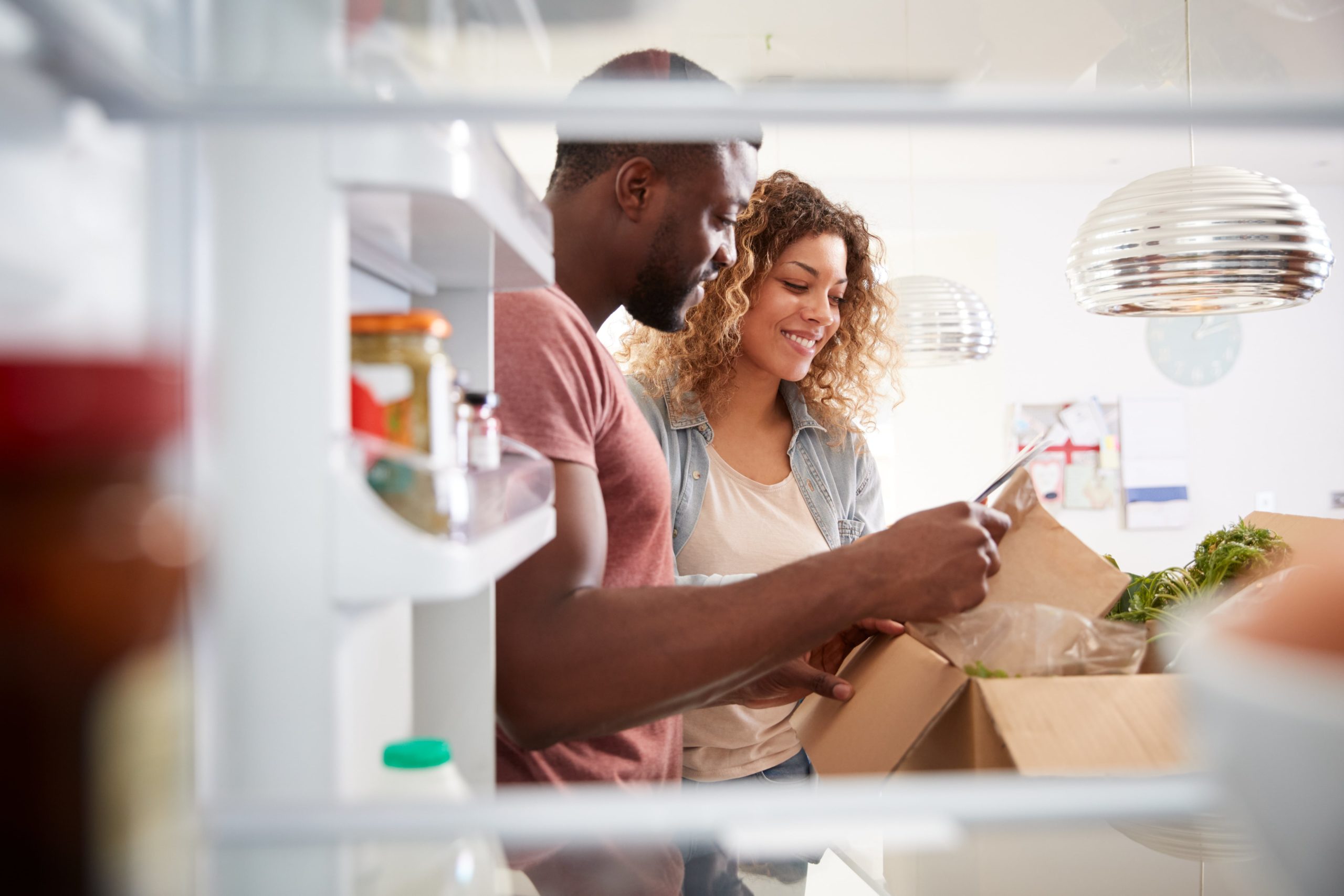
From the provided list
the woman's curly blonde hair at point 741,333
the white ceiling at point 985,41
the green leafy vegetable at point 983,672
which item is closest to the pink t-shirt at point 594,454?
the green leafy vegetable at point 983,672

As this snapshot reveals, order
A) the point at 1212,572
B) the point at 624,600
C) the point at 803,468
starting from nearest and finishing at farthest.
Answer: the point at 624,600 < the point at 1212,572 < the point at 803,468

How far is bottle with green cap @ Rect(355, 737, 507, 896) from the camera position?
0.46 m

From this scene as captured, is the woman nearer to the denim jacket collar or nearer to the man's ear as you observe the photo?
the denim jacket collar

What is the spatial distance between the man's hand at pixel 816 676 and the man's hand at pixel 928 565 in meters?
A: 0.06

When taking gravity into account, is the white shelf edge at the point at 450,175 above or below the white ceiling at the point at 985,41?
below

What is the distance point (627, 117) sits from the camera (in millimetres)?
317

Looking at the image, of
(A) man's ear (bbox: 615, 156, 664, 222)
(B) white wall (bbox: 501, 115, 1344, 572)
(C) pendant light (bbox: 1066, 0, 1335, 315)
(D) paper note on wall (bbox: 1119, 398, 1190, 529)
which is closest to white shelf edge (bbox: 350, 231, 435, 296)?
(A) man's ear (bbox: 615, 156, 664, 222)

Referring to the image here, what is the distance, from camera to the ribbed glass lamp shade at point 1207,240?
1394mm

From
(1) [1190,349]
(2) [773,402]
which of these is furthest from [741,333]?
(1) [1190,349]

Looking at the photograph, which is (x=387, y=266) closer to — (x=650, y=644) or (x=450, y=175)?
(x=450, y=175)

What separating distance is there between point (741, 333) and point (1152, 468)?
3.40 metres

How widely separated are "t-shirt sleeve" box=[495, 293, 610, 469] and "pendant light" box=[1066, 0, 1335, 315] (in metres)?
1.01

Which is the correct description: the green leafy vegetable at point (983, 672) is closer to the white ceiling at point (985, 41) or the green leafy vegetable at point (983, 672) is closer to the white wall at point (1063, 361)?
the white ceiling at point (985, 41)

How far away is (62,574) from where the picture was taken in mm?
197
